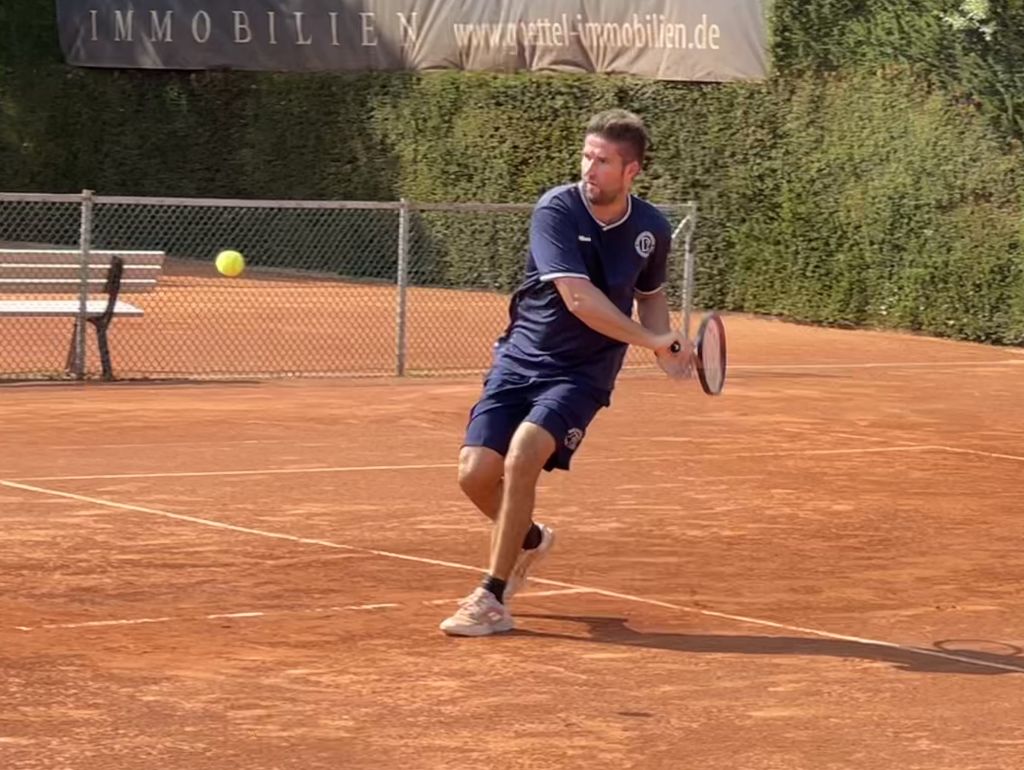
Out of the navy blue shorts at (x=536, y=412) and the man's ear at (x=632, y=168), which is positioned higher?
the man's ear at (x=632, y=168)

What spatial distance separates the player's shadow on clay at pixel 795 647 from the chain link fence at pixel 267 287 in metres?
8.48

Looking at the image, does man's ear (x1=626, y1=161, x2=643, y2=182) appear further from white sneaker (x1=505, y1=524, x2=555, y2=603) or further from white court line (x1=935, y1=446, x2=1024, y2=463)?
white court line (x1=935, y1=446, x2=1024, y2=463)

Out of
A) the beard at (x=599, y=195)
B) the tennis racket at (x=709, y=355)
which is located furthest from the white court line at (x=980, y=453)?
the beard at (x=599, y=195)

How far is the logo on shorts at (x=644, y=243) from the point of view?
295 inches

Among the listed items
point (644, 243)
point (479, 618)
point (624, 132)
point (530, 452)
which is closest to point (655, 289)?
point (644, 243)

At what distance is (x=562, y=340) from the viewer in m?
7.48

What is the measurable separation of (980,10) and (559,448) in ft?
45.2

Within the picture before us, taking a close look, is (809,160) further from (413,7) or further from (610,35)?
(413,7)

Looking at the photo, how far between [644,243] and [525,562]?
120 centimetres

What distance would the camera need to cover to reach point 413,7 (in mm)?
26734

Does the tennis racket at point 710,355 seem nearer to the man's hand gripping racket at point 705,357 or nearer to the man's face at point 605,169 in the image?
the man's hand gripping racket at point 705,357

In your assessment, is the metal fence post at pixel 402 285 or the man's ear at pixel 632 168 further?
the metal fence post at pixel 402 285

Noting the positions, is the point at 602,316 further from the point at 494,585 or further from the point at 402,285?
the point at 402,285

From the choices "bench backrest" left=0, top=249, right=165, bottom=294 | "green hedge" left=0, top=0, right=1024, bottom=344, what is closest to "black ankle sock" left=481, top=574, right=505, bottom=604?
"bench backrest" left=0, top=249, right=165, bottom=294
